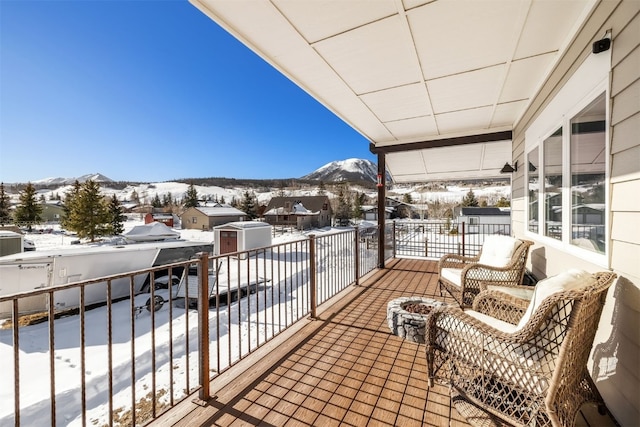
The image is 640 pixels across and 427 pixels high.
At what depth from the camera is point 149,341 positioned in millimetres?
6160

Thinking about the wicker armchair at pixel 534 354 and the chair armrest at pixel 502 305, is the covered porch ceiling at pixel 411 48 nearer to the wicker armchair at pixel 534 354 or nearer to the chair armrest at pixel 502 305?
the wicker armchair at pixel 534 354

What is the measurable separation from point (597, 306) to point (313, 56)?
2.76m

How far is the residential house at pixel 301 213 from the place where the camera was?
34.5 meters

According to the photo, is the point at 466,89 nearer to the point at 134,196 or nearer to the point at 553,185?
the point at 553,185

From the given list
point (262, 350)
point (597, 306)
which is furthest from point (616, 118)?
point (262, 350)

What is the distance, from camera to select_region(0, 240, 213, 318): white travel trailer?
23.8 feet

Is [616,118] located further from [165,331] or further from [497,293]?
[165,331]

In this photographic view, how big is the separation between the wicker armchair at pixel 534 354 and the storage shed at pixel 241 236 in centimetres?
1514

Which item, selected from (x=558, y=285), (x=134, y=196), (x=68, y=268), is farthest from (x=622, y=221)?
(x=134, y=196)

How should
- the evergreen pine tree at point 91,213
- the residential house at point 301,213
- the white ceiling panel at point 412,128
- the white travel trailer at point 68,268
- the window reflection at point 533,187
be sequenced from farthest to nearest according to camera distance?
1. the residential house at point 301,213
2. the evergreen pine tree at point 91,213
3. the white travel trailer at point 68,268
4. the white ceiling panel at point 412,128
5. the window reflection at point 533,187

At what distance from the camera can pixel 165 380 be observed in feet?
14.0

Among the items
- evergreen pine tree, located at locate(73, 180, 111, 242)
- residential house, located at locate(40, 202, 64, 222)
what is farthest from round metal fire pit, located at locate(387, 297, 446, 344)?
residential house, located at locate(40, 202, 64, 222)

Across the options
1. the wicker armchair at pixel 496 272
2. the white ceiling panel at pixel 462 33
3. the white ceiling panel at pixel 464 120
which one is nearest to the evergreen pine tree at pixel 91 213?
the white ceiling panel at pixel 464 120

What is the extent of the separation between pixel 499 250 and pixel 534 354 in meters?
2.41
